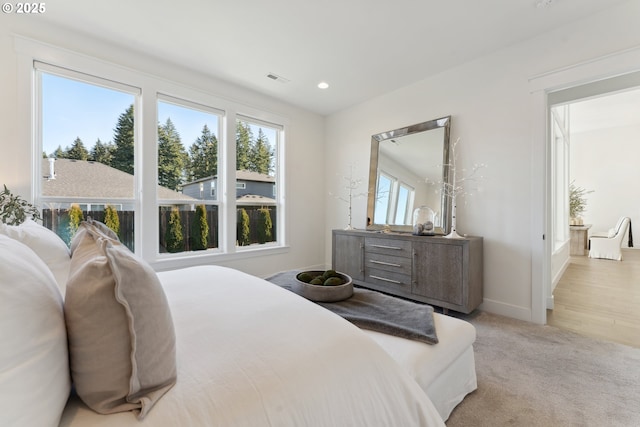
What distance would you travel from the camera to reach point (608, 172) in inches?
274

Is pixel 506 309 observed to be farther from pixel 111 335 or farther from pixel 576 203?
pixel 576 203

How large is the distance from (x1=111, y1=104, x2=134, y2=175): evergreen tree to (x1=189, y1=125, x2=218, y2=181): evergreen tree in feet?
2.06

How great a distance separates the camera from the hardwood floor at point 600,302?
2441mm

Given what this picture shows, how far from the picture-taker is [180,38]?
2660 millimetres

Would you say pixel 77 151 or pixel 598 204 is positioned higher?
pixel 77 151

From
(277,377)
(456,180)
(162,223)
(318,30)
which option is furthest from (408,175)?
(277,377)

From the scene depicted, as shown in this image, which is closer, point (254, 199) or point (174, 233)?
point (174, 233)

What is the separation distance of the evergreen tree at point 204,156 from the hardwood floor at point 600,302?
4121mm

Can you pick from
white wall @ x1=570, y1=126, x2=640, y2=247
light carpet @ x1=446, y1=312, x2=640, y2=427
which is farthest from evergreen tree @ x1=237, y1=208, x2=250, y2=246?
white wall @ x1=570, y1=126, x2=640, y2=247

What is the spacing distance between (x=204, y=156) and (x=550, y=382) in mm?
3901

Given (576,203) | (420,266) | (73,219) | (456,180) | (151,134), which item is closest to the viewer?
(73,219)

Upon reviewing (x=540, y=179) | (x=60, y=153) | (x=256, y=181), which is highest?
(x=60, y=153)

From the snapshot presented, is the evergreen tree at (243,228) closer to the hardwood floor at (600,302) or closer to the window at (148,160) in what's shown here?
the window at (148,160)

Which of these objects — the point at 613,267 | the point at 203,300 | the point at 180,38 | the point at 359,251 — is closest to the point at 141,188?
the point at 180,38
